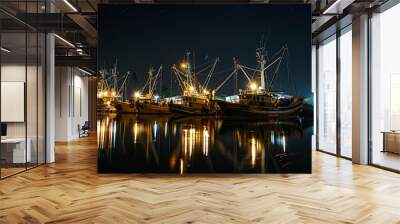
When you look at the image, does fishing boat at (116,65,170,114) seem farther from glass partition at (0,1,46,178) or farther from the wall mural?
glass partition at (0,1,46,178)

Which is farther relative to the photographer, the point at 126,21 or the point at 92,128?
the point at 92,128

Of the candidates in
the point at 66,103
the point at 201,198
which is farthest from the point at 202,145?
the point at 66,103

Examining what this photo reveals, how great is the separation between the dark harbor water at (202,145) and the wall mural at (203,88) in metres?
0.02

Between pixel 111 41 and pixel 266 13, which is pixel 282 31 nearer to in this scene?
pixel 266 13

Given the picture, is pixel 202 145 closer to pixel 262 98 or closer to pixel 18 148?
pixel 262 98

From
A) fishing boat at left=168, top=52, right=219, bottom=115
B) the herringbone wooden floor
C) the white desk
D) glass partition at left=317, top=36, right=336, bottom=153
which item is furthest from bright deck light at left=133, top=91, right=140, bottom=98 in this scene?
glass partition at left=317, top=36, right=336, bottom=153

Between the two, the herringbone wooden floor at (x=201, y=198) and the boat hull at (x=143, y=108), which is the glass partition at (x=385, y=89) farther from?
the boat hull at (x=143, y=108)

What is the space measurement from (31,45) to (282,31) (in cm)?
501

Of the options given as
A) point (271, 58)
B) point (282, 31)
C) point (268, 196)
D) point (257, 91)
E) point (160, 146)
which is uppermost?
point (282, 31)

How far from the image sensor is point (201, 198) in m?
5.10

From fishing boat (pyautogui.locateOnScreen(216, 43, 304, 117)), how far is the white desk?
3.99 meters

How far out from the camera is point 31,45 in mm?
7625

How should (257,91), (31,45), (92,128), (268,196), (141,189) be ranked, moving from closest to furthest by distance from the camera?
1. (268,196)
2. (141,189)
3. (257,91)
4. (31,45)
5. (92,128)

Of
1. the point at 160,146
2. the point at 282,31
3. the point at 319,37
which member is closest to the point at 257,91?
the point at 282,31
